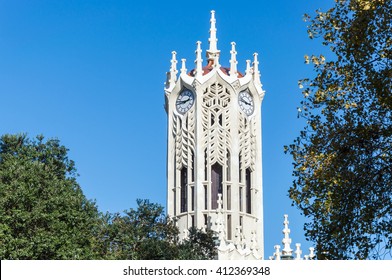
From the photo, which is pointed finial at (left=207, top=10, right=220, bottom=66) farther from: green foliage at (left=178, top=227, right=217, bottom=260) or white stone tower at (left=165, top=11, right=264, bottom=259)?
green foliage at (left=178, top=227, right=217, bottom=260)

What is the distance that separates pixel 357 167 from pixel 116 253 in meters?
18.9

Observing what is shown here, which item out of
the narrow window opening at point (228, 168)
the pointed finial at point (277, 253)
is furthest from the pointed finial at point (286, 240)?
the narrow window opening at point (228, 168)

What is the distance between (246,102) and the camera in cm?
7231

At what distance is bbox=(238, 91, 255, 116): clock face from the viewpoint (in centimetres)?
7188

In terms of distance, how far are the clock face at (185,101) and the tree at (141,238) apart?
30612 mm

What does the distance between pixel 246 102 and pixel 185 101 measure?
4.87m

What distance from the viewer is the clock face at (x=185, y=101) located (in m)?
71.6

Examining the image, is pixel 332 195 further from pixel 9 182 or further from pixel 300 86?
pixel 9 182

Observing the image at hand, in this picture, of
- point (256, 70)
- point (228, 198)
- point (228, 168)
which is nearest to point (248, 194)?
point (228, 198)

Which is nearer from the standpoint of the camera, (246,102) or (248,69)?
(246,102)

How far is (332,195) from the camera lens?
62.3 ft

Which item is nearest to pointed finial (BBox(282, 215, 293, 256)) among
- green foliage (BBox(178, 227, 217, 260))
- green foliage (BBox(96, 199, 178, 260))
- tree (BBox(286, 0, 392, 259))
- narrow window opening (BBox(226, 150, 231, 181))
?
green foliage (BBox(178, 227, 217, 260))

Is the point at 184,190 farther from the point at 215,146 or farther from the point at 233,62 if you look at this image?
the point at 233,62
